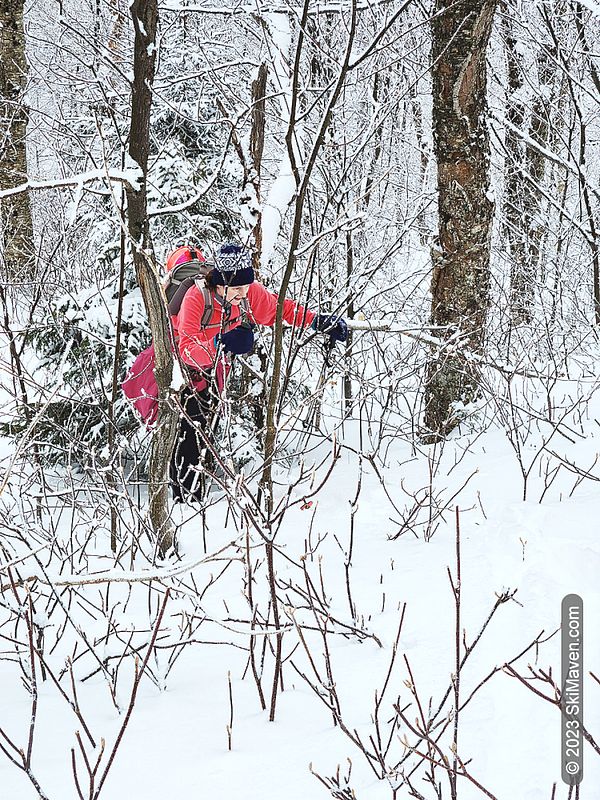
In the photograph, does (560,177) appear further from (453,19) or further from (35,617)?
(35,617)

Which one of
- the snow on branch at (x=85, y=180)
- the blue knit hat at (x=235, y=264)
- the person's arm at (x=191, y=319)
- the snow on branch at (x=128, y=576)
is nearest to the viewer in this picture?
the snow on branch at (x=128, y=576)

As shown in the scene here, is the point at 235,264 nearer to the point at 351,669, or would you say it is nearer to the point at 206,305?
the point at 206,305

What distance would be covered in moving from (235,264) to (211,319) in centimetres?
46

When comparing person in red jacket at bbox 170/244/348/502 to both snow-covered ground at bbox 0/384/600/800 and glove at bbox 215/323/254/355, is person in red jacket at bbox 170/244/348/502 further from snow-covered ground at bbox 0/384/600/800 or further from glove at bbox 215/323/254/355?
snow-covered ground at bbox 0/384/600/800

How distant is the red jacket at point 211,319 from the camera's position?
136 inches

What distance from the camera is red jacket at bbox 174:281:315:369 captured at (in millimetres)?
3453

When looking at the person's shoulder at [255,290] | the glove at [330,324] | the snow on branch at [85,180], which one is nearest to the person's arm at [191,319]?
the person's shoulder at [255,290]

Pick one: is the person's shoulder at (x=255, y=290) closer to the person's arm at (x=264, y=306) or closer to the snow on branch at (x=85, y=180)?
the person's arm at (x=264, y=306)

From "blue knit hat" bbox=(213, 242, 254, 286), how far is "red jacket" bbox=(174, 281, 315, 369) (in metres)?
0.17

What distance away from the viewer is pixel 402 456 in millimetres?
4164

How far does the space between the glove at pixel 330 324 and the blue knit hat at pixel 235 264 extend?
0.41 meters

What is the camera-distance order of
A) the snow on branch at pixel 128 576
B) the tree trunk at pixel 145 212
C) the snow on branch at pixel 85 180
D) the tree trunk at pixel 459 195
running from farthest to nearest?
1. the tree trunk at pixel 459 195
2. the tree trunk at pixel 145 212
3. the snow on branch at pixel 85 180
4. the snow on branch at pixel 128 576

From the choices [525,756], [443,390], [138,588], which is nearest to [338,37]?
[443,390]

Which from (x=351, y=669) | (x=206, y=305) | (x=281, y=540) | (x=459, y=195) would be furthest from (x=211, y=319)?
(x=351, y=669)
